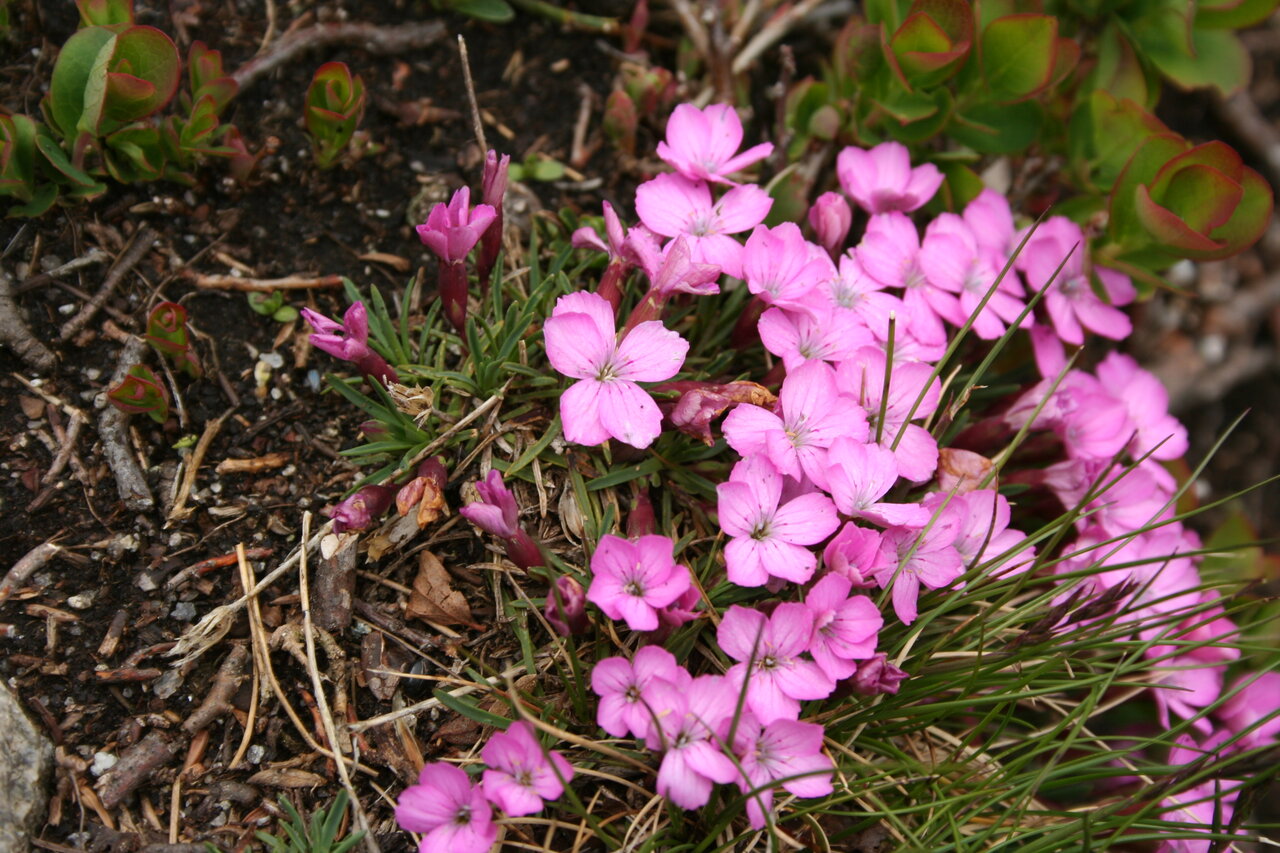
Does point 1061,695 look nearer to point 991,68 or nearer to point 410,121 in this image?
point 991,68

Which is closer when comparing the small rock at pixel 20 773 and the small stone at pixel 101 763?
the small rock at pixel 20 773

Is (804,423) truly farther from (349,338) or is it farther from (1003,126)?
(1003,126)

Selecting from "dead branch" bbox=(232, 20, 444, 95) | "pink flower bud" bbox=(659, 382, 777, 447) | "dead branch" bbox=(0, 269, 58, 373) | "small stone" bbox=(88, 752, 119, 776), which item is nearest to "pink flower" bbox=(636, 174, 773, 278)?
"pink flower bud" bbox=(659, 382, 777, 447)

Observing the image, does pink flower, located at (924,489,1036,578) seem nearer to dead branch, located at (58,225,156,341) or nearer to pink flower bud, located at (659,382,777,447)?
pink flower bud, located at (659,382,777,447)

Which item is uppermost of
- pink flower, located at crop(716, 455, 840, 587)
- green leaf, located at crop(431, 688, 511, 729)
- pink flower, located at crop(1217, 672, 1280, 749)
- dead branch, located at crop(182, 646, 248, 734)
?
pink flower, located at crop(716, 455, 840, 587)

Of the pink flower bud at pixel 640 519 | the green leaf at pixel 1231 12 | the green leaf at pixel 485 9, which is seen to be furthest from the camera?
the green leaf at pixel 485 9

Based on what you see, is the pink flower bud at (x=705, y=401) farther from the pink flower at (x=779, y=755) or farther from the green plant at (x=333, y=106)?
the green plant at (x=333, y=106)

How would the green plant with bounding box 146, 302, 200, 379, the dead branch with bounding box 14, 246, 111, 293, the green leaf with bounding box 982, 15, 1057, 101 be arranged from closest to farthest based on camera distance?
the green plant with bounding box 146, 302, 200, 379
the dead branch with bounding box 14, 246, 111, 293
the green leaf with bounding box 982, 15, 1057, 101

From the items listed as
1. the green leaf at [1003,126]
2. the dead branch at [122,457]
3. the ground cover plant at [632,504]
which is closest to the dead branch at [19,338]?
the ground cover plant at [632,504]
